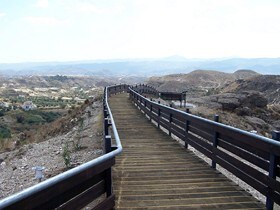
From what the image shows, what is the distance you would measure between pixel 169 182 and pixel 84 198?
339 centimetres

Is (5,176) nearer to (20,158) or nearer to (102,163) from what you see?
(20,158)

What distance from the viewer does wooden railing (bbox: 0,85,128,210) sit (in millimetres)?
2910

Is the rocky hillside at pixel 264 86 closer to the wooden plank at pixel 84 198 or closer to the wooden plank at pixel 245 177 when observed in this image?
the wooden plank at pixel 245 177

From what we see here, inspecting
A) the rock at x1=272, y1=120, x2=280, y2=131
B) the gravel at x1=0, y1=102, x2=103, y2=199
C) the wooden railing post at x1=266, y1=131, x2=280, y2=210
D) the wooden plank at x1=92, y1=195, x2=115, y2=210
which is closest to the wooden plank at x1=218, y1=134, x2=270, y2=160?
the wooden railing post at x1=266, y1=131, x2=280, y2=210

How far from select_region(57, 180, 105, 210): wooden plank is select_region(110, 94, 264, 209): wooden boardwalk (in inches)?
57.6

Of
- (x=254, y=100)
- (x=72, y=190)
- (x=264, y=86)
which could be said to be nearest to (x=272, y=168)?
(x=72, y=190)

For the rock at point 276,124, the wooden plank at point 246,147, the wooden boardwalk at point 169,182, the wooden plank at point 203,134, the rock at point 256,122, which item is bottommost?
the rock at point 276,124

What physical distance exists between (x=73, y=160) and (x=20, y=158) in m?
5.16

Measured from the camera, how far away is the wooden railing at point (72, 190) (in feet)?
9.55

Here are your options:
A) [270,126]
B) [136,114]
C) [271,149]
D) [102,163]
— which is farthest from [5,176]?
[270,126]

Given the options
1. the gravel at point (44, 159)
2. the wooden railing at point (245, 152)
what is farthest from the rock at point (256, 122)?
the wooden railing at point (245, 152)

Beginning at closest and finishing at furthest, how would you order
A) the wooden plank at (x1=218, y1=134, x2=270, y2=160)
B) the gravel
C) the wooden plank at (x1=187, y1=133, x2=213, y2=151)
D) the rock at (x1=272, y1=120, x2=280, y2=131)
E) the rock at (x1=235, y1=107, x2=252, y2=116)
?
the wooden plank at (x1=218, y1=134, x2=270, y2=160) → the wooden plank at (x1=187, y1=133, x2=213, y2=151) → the gravel → the rock at (x1=272, y1=120, x2=280, y2=131) → the rock at (x1=235, y1=107, x2=252, y2=116)

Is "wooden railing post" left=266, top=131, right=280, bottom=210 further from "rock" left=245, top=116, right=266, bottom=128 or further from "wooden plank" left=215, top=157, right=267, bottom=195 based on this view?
"rock" left=245, top=116, right=266, bottom=128

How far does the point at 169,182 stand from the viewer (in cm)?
704
